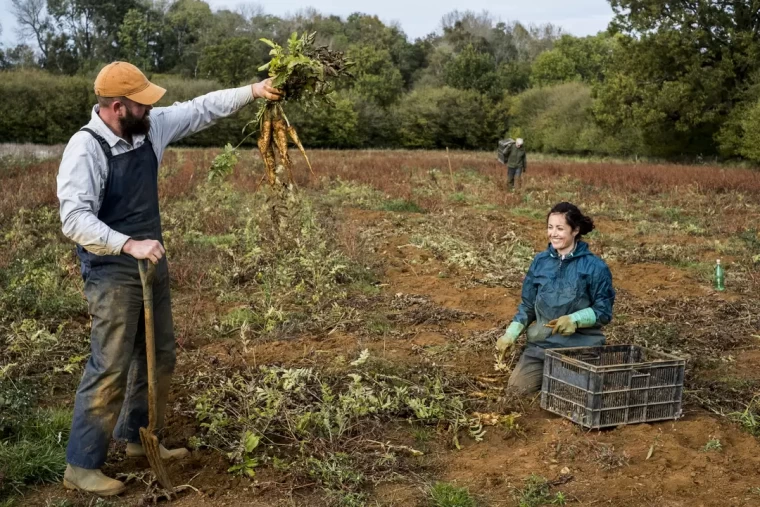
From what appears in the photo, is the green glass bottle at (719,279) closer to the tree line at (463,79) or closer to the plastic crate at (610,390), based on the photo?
the plastic crate at (610,390)

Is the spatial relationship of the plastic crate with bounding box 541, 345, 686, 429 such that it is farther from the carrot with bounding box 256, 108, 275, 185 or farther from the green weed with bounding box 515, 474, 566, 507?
the carrot with bounding box 256, 108, 275, 185

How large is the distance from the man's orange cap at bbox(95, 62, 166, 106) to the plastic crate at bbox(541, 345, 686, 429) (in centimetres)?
265

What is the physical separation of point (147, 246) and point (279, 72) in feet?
5.30

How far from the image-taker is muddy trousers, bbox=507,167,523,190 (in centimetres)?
1909

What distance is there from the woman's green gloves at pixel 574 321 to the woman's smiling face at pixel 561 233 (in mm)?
399

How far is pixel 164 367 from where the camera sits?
4039 mm

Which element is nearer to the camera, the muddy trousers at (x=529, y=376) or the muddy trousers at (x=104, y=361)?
the muddy trousers at (x=104, y=361)

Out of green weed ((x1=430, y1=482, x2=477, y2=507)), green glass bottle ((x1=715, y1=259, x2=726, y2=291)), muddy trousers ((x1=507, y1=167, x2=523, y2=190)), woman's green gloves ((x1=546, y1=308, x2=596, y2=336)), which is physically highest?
muddy trousers ((x1=507, y1=167, x2=523, y2=190))

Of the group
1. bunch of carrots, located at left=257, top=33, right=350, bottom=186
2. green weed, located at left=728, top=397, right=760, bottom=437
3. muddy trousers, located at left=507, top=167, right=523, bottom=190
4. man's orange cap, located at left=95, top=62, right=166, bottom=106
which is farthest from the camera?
muddy trousers, located at left=507, top=167, right=523, bottom=190

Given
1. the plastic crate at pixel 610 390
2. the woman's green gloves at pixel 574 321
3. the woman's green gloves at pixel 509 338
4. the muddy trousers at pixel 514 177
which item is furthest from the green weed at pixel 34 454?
the muddy trousers at pixel 514 177

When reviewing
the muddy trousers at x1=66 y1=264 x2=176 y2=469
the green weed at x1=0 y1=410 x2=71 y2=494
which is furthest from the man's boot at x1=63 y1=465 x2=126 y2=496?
the green weed at x1=0 y1=410 x2=71 y2=494

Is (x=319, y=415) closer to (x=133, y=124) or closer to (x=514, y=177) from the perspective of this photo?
(x=133, y=124)

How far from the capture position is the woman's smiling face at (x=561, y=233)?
4859mm

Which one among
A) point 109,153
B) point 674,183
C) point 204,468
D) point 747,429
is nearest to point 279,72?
point 109,153
